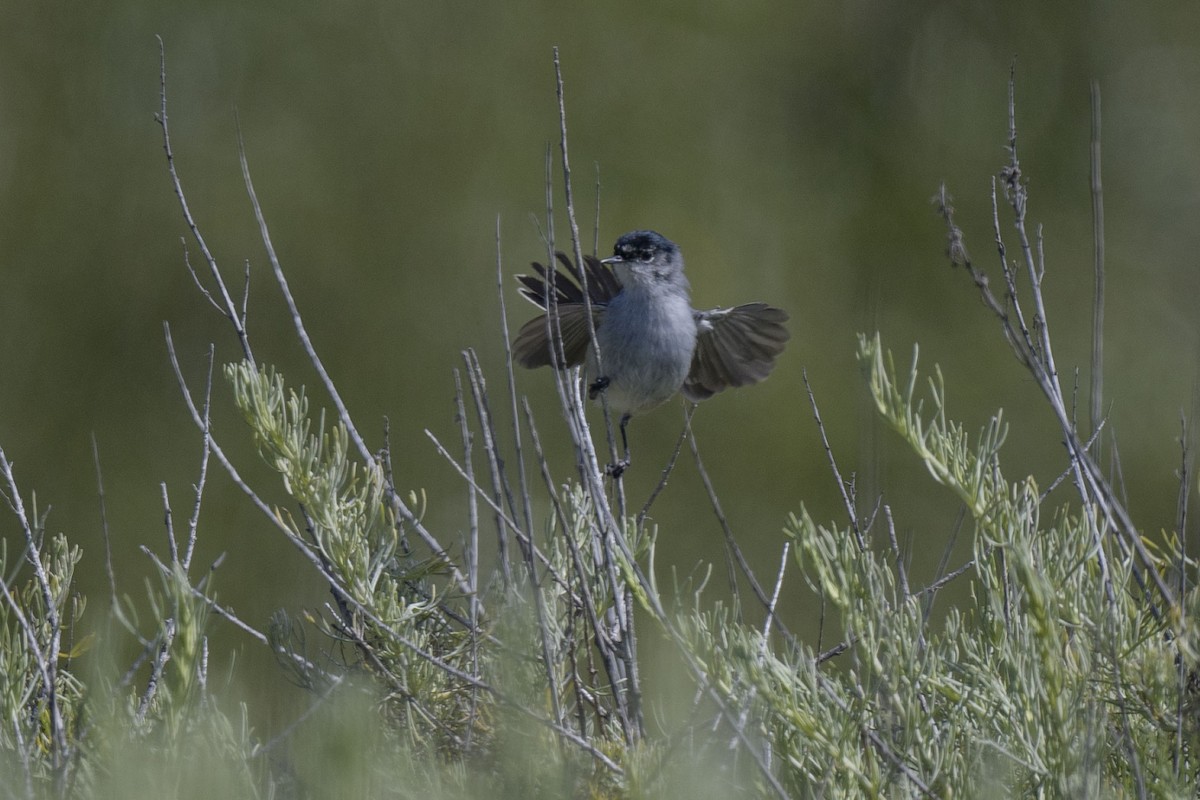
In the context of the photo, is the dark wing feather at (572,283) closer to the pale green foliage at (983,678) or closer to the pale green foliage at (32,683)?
the pale green foliage at (32,683)

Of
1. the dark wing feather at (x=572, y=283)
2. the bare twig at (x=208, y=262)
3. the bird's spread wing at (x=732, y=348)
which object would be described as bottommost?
the bird's spread wing at (x=732, y=348)

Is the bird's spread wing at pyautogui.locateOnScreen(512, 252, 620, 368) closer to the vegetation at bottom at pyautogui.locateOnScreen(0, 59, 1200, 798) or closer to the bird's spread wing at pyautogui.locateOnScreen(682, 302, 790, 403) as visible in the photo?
the bird's spread wing at pyautogui.locateOnScreen(682, 302, 790, 403)

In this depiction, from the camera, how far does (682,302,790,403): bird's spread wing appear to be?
325 cm

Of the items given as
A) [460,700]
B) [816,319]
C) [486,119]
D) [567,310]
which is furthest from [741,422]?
[460,700]

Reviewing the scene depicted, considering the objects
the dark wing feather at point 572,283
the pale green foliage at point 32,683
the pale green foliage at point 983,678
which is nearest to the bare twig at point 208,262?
the pale green foliage at point 32,683

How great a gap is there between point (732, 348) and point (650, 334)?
0.28 m

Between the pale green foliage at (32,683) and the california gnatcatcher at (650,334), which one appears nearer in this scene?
the pale green foliage at (32,683)

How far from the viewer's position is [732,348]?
3.33m

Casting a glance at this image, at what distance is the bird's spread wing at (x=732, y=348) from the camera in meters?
3.25

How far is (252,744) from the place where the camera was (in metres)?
1.47

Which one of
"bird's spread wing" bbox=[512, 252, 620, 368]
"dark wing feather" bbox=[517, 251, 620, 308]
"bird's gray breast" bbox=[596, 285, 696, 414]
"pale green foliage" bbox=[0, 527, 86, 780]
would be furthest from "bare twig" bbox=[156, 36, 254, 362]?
"bird's gray breast" bbox=[596, 285, 696, 414]

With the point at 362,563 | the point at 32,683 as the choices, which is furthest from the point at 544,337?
the point at 32,683

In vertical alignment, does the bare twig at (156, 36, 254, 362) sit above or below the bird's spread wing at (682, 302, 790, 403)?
above

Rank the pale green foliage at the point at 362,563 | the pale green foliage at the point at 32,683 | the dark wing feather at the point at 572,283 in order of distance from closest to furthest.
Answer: the pale green foliage at the point at 32,683 < the pale green foliage at the point at 362,563 < the dark wing feather at the point at 572,283
